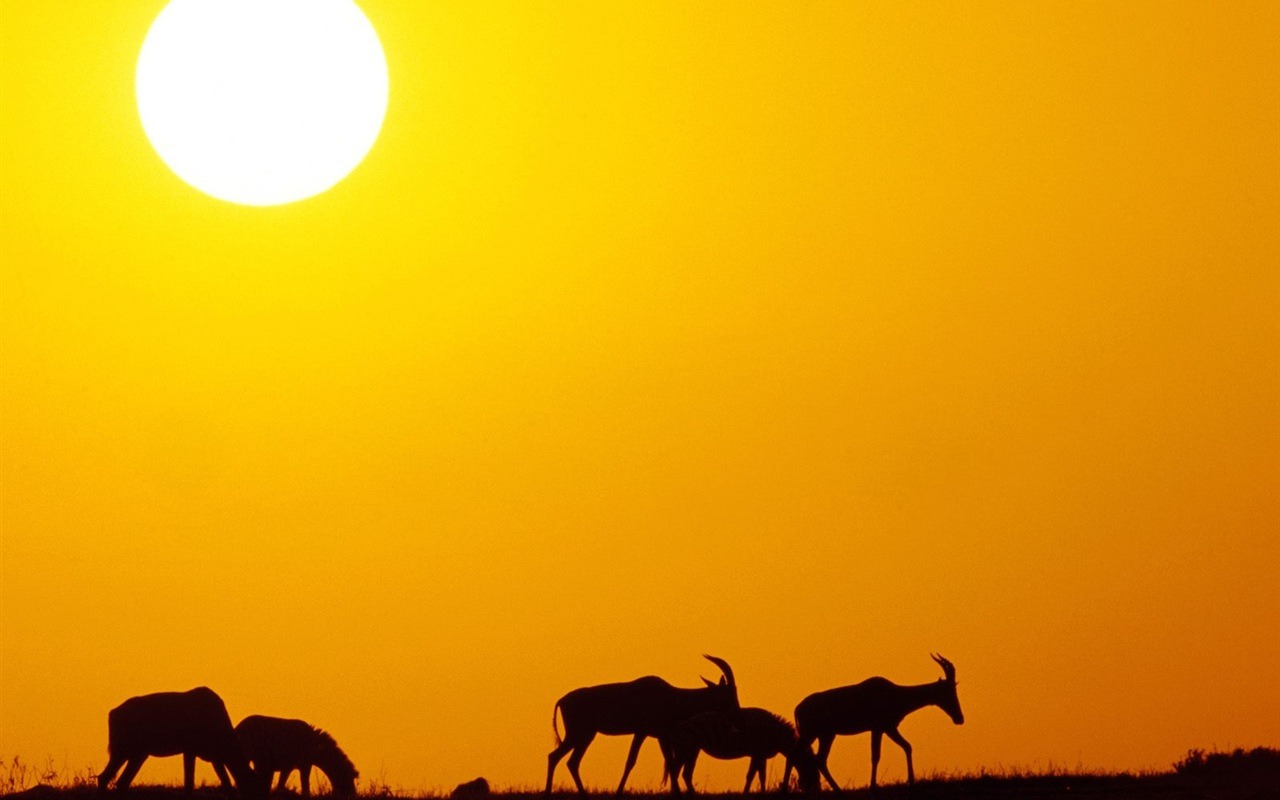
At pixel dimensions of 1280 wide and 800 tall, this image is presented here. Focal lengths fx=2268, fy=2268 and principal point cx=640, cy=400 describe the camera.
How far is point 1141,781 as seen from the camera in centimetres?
3052

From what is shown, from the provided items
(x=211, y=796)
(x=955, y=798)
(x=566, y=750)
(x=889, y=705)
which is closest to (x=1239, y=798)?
(x=955, y=798)

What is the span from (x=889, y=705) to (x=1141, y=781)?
3745 mm

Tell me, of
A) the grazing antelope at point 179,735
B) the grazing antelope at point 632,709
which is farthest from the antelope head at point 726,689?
the grazing antelope at point 179,735

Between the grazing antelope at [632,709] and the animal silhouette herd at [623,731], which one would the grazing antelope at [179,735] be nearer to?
the animal silhouette herd at [623,731]

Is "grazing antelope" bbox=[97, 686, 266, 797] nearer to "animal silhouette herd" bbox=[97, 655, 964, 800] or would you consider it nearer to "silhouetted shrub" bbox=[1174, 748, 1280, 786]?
"animal silhouette herd" bbox=[97, 655, 964, 800]

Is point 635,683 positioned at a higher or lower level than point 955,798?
higher

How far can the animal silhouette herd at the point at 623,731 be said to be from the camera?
2931 cm

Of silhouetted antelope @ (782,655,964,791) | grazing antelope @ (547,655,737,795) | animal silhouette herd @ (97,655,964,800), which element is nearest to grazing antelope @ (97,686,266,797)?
animal silhouette herd @ (97,655,964,800)

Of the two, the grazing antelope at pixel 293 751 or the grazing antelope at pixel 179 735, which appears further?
the grazing antelope at pixel 293 751

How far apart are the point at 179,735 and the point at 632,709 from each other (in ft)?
20.1

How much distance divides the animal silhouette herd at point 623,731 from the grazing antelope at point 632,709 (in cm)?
1

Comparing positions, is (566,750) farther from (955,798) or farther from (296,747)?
(955,798)

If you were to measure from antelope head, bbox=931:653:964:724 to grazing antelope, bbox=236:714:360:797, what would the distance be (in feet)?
28.6

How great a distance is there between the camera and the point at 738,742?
30609mm
